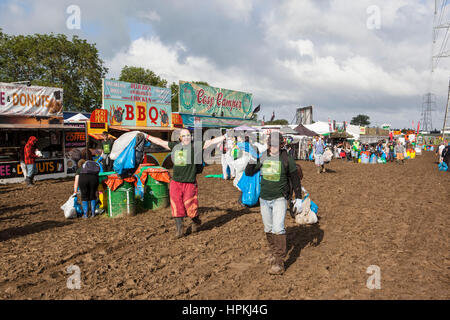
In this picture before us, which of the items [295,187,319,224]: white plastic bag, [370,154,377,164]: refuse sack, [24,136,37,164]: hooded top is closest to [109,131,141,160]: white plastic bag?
[295,187,319,224]: white plastic bag

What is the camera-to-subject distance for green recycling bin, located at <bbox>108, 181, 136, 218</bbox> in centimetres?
791

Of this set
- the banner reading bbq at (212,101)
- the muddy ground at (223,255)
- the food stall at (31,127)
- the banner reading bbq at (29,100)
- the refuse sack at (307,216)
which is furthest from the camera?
the banner reading bbq at (212,101)

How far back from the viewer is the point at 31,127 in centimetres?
1430

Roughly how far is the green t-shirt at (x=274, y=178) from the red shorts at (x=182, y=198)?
201 centimetres

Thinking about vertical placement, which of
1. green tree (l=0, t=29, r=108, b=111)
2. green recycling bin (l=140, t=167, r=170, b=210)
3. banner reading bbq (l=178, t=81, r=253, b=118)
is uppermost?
green tree (l=0, t=29, r=108, b=111)

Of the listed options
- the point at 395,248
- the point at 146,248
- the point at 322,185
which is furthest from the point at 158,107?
the point at 395,248

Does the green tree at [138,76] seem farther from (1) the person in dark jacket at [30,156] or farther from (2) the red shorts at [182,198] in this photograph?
(2) the red shorts at [182,198]

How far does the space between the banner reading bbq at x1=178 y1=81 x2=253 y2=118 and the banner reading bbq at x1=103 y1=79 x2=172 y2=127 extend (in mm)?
2205

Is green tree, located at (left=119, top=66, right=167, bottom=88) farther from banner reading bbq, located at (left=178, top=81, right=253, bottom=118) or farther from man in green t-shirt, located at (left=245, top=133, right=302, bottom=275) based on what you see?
man in green t-shirt, located at (left=245, top=133, right=302, bottom=275)

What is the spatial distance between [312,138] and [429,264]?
29.2 metres

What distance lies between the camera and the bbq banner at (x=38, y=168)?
45.1ft

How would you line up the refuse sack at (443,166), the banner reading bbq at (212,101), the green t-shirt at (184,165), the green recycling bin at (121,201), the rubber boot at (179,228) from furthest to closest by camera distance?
1. the banner reading bbq at (212,101)
2. the refuse sack at (443,166)
3. the green recycling bin at (121,201)
4. the rubber boot at (179,228)
5. the green t-shirt at (184,165)

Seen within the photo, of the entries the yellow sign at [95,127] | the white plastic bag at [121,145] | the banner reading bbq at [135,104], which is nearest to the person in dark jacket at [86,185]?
the white plastic bag at [121,145]

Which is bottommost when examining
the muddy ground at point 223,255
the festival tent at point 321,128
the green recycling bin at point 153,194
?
the muddy ground at point 223,255
